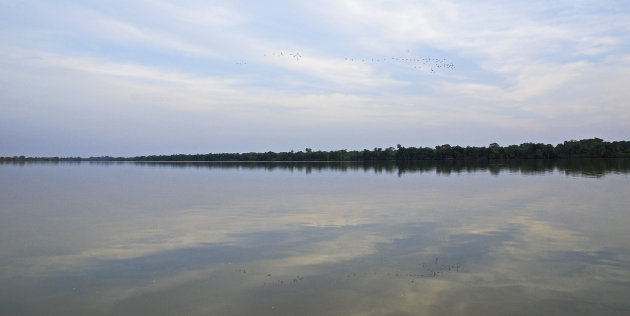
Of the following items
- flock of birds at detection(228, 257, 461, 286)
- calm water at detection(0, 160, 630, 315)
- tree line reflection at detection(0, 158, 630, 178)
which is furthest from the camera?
tree line reflection at detection(0, 158, 630, 178)

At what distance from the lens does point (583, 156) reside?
149375 millimetres

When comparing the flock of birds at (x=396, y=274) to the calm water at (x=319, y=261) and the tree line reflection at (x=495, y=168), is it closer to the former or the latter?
the calm water at (x=319, y=261)

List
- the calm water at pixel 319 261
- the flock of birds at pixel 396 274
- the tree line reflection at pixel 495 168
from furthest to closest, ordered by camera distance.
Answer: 1. the tree line reflection at pixel 495 168
2. the flock of birds at pixel 396 274
3. the calm water at pixel 319 261

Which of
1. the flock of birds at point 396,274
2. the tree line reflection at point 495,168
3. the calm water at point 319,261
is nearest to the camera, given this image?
the calm water at point 319,261

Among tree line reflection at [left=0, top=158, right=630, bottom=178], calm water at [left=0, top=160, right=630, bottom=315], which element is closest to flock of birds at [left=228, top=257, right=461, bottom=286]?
calm water at [left=0, top=160, right=630, bottom=315]

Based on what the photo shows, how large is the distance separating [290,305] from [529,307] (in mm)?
4566

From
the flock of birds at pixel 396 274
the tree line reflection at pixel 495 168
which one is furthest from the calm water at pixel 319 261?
the tree line reflection at pixel 495 168

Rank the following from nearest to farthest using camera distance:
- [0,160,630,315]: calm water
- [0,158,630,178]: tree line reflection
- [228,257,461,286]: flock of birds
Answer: [0,160,630,315]: calm water, [228,257,461,286]: flock of birds, [0,158,630,178]: tree line reflection

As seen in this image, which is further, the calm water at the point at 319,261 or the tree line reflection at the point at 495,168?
the tree line reflection at the point at 495,168

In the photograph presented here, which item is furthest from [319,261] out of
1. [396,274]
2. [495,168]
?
[495,168]

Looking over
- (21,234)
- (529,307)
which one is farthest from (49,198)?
(529,307)

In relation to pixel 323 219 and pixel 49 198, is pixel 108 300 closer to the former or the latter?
pixel 323 219

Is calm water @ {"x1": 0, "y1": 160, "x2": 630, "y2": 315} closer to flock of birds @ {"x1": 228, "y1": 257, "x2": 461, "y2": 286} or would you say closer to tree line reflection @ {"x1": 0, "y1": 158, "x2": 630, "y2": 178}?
flock of birds @ {"x1": 228, "y1": 257, "x2": 461, "y2": 286}

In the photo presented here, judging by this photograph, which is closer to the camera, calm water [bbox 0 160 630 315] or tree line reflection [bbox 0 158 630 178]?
calm water [bbox 0 160 630 315]
